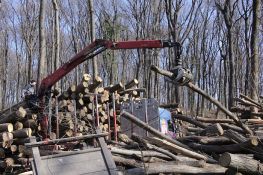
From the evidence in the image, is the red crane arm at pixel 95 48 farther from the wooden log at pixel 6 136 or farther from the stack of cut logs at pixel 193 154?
the stack of cut logs at pixel 193 154

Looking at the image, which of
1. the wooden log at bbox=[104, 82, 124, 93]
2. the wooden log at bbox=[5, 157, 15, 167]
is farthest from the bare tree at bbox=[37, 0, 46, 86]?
the wooden log at bbox=[5, 157, 15, 167]

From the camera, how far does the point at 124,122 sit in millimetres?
14641

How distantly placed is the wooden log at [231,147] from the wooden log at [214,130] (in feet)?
2.12

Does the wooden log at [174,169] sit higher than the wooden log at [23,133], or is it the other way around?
the wooden log at [23,133]

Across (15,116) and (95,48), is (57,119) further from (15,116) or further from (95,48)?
(95,48)

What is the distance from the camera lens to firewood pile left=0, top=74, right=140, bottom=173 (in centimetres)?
1218

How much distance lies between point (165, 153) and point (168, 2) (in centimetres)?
1934

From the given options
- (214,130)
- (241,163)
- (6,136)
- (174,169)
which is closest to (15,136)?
(6,136)

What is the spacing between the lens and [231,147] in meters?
8.52

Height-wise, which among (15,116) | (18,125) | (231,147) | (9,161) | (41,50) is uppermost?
(41,50)

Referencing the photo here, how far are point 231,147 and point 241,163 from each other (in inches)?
42.8

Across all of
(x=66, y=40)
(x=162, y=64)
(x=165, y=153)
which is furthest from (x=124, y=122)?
(x=66, y=40)

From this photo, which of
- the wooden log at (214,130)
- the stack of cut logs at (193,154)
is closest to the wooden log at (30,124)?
the stack of cut logs at (193,154)

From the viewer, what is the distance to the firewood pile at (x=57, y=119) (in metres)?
12.2
